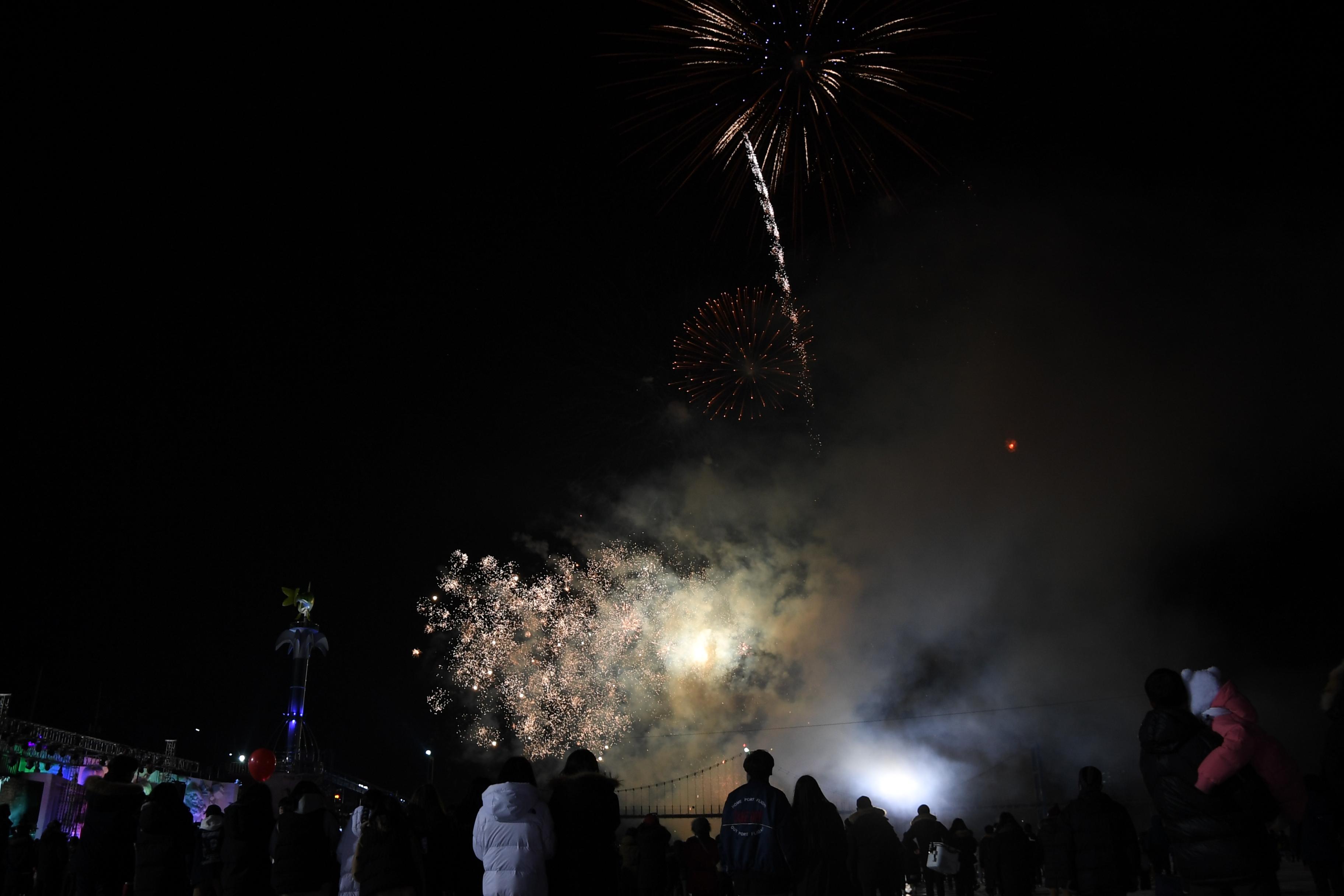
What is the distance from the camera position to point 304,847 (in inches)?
248

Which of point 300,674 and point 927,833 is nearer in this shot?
point 927,833

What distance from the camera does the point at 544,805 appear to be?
5.27 metres

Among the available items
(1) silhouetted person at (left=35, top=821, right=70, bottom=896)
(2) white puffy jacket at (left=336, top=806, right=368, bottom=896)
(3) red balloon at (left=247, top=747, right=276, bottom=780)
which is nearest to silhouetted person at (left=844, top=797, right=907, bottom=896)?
(2) white puffy jacket at (left=336, top=806, right=368, bottom=896)

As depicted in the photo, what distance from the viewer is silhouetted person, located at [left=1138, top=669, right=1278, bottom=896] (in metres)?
3.68

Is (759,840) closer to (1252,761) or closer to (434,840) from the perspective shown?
(434,840)

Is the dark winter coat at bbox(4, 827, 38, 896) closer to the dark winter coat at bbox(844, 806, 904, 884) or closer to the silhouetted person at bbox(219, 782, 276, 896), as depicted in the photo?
the silhouetted person at bbox(219, 782, 276, 896)

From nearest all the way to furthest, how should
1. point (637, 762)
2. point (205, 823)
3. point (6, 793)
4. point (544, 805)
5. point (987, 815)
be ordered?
point (544, 805)
point (205, 823)
point (6, 793)
point (987, 815)
point (637, 762)

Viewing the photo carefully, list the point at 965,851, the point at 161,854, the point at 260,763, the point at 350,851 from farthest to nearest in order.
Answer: the point at 260,763, the point at 965,851, the point at 161,854, the point at 350,851

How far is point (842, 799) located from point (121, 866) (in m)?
35.3

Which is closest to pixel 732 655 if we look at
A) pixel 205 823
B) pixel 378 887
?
pixel 205 823

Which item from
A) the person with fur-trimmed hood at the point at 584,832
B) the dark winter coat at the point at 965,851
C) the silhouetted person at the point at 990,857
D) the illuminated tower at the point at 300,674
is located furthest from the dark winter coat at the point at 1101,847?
the illuminated tower at the point at 300,674

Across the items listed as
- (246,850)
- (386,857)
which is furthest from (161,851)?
(386,857)

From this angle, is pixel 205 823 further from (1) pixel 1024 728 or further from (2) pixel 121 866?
(1) pixel 1024 728

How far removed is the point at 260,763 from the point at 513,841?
47.2ft
